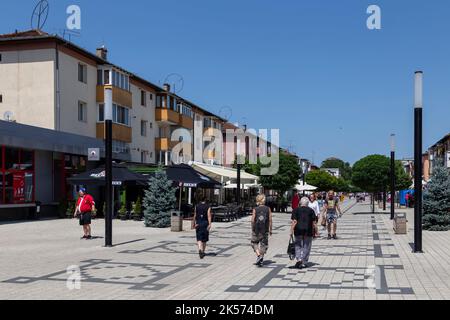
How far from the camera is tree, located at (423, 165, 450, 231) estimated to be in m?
23.8

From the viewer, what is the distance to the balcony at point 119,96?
38.4 m

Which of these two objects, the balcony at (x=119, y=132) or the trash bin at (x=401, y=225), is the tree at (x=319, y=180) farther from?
the trash bin at (x=401, y=225)

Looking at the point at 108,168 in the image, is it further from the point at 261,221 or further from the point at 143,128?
the point at 143,128

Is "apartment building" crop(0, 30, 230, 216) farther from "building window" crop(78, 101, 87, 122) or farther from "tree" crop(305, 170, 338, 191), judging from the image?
"tree" crop(305, 170, 338, 191)

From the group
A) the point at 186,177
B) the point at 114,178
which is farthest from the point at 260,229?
the point at 114,178

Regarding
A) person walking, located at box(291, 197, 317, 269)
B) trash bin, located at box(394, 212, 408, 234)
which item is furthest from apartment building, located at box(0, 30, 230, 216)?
trash bin, located at box(394, 212, 408, 234)

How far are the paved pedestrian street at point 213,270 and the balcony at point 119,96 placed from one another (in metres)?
19.9

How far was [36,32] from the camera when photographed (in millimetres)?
34812

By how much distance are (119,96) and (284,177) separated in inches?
601

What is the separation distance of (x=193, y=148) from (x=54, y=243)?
4284 centimetres

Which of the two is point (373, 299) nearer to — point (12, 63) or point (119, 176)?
point (119, 176)

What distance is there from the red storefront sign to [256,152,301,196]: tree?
23309 millimetres

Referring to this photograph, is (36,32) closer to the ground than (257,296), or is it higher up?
higher up
